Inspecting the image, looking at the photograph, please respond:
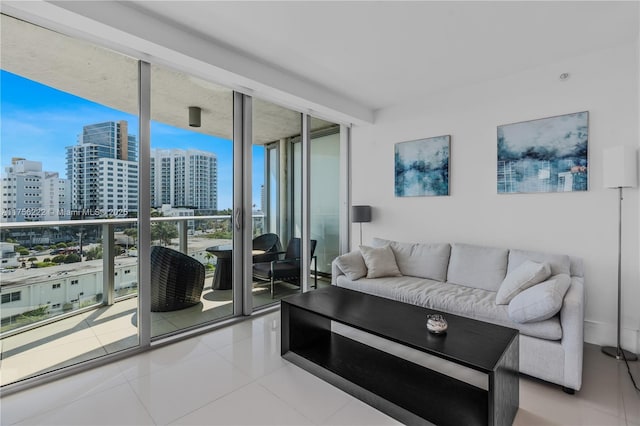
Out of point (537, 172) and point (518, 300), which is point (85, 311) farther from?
point (537, 172)

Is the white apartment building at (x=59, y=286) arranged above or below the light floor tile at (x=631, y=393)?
above

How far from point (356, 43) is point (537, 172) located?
2.19 m

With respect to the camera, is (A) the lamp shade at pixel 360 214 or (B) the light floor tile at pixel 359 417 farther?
(A) the lamp shade at pixel 360 214

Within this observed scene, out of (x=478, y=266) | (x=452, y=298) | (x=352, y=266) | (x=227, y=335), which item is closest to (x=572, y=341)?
(x=452, y=298)

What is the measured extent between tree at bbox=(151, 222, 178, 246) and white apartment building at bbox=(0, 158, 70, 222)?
0.64 metres

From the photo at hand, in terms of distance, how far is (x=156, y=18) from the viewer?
238cm

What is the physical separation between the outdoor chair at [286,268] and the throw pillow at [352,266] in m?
0.73

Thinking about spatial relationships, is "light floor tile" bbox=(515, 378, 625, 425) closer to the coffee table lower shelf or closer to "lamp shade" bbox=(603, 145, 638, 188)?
the coffee table lower shelf

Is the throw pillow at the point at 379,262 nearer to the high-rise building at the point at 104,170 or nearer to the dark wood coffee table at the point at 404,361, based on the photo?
the dark wood coffee table at the point at 404,361

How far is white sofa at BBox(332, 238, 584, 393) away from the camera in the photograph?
2.11 m

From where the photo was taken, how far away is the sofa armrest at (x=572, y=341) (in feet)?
6.68

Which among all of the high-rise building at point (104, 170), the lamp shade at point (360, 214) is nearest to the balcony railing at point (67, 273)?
the high-rise building at point (104, 170)

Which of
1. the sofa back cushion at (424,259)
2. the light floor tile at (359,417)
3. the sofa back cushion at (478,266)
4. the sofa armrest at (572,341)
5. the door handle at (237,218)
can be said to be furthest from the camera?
the sofa back cushion at (424,259)

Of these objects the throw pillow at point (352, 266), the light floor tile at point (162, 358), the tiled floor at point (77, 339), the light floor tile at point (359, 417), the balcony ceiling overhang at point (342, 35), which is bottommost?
the light floor tile at point (359, 417)
